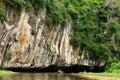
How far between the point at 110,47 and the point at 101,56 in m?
2.22

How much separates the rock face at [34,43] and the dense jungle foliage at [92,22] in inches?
41.3

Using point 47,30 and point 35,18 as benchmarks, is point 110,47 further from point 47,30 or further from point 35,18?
point 35,18

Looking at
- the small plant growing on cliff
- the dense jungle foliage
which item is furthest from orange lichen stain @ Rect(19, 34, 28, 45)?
the dense jungle foliage

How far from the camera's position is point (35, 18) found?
3425 cm

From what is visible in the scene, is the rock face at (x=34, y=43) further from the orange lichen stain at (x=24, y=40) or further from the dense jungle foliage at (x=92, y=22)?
the dense jungle foliage at (x=92, y=22)

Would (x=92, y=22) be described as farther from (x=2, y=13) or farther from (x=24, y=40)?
(x=2, y=13)

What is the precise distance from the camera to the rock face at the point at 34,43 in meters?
31.2

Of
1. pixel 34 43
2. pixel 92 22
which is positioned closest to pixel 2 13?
pixel 34 43

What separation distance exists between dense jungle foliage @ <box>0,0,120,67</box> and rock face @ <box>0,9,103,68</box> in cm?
105

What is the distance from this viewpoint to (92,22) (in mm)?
46406

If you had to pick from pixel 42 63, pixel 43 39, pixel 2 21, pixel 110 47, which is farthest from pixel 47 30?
pixel 110 47

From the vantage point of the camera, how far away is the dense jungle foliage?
128 ft

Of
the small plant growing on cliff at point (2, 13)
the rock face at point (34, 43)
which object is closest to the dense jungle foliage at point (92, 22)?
the rock face at point (34, 43)

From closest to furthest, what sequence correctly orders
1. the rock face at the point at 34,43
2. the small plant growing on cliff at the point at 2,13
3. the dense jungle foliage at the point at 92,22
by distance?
the small plant growing on cliff at the point at 2,13 → the rock face at the point at 34,43 → the dense jungle foliage at the point at 92,22
